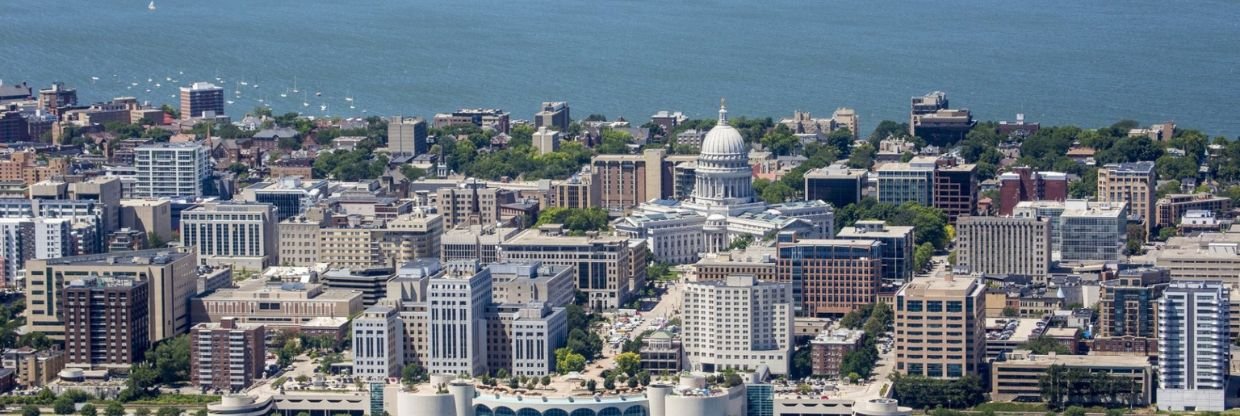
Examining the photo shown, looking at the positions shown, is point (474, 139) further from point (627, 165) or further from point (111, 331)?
point (111, 331)

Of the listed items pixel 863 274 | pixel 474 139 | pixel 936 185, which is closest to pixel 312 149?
pixel 474 139

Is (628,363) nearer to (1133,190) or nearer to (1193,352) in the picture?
(1193,352)

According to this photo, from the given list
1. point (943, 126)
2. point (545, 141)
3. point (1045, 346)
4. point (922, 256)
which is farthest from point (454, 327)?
→ point (943, 126)

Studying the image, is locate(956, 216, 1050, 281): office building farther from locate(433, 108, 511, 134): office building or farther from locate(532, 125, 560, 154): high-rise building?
locate(433, 108, 511, 134): office building

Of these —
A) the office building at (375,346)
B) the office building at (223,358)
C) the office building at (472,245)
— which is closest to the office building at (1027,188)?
the office building at (472,245)

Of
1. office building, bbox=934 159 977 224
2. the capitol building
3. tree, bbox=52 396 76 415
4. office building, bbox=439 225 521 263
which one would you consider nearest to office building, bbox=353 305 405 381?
tree, bbox=52 396 76 415

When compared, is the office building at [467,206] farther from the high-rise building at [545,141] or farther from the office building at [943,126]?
the office building at [943,126]
